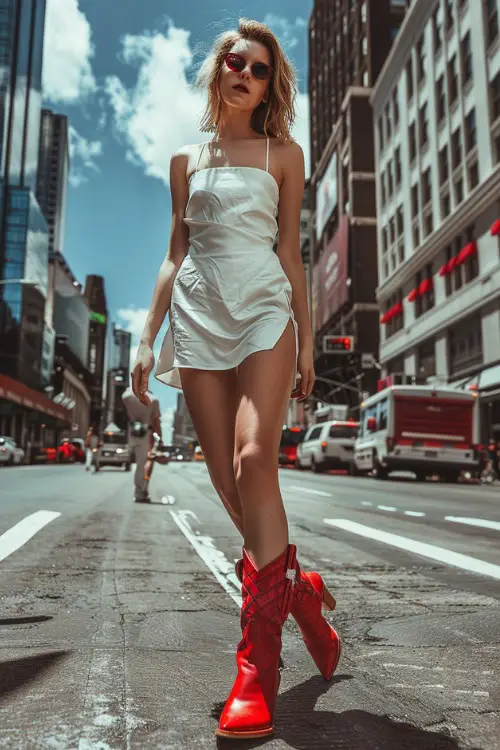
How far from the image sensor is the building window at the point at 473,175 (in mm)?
32213

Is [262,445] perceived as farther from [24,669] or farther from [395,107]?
[395,107]

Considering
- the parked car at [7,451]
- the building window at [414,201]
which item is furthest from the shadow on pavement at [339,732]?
the building window at [414,201]

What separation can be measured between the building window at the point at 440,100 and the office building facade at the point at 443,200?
5 cm

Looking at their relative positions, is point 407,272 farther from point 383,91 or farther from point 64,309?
point 64,309

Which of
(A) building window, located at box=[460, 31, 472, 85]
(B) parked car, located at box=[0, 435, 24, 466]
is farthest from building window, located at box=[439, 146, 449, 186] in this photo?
(B) parked car, located at box=[0, 435, 24, 466]

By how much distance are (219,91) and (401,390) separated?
66.6 feet

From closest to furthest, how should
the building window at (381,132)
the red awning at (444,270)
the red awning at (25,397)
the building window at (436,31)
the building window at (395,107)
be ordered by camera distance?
the red awning at (444,270)
the building window at (436,31)
the building window at (395,107)
the red awning at (25,397)
the building window at (381,132)

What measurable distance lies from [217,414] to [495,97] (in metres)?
31.7

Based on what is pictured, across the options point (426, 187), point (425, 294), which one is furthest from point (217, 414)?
point (426, 187)

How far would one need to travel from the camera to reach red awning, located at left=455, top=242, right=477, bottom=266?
3141 centimetres

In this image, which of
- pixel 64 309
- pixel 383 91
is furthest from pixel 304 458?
pixel 64 309

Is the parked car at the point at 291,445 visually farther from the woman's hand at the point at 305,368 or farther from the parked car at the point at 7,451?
the woman's hand at the point at 305,368

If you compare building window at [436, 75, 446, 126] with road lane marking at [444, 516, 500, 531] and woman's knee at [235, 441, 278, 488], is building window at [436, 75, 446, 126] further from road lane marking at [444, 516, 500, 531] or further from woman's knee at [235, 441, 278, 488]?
woman's knee at [235, 441, 278, 488]

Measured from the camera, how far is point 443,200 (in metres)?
36.6
